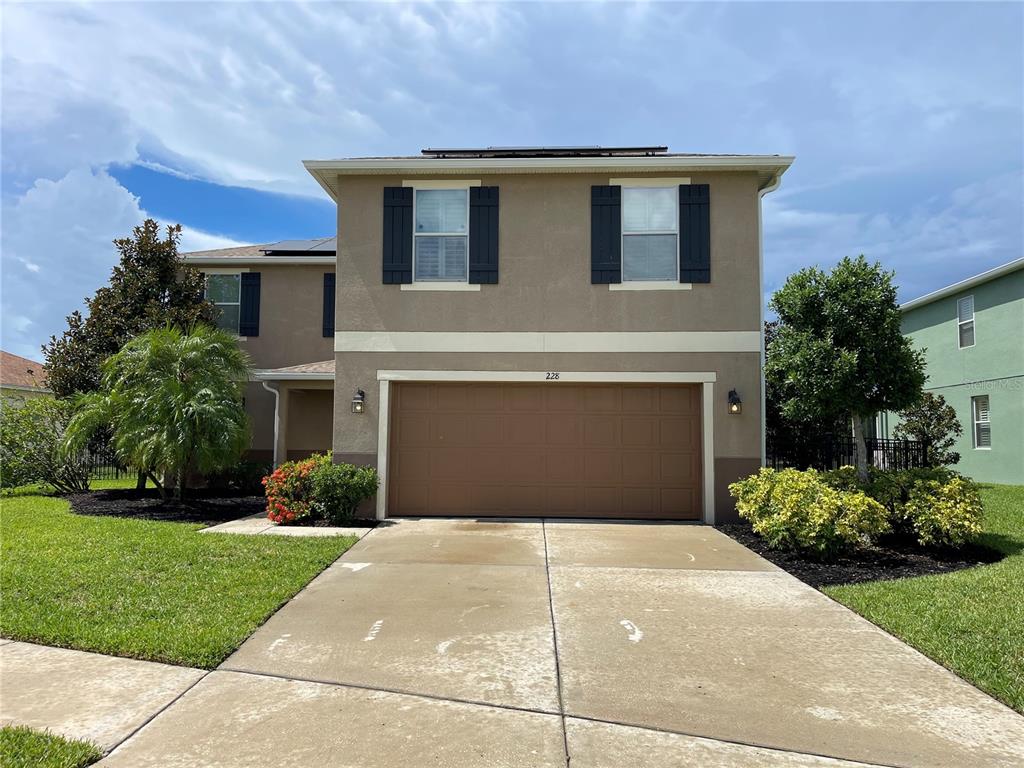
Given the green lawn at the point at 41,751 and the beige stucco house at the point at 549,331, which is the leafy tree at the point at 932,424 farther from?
the green lawn at the point at 41,751

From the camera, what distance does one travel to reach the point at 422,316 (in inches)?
429

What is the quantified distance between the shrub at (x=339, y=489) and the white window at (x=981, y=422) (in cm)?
1658

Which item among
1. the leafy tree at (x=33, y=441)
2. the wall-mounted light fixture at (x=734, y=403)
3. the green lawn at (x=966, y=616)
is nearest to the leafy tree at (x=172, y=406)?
the leafy tree at (x=33, y=441)

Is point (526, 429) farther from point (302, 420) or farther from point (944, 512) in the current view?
point (302, 420)

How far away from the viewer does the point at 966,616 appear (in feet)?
17.8

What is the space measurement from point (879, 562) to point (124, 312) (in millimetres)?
14181

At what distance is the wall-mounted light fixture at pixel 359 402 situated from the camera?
1077cm

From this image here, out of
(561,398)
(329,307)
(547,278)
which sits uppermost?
(329,307)

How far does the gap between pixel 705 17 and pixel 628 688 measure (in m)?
9.13

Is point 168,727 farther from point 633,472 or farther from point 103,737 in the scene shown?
point 633,472

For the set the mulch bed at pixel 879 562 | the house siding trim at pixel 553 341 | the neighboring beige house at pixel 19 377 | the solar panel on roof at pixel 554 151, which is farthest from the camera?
the neighboring beige house at pixel 19 377

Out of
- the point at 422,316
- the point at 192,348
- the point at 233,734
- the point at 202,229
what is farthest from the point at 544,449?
the point at 202,229

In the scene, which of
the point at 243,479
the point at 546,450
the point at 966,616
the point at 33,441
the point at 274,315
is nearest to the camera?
the point at 966,616

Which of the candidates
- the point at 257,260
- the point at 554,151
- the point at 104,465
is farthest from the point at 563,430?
the point at 104,465
